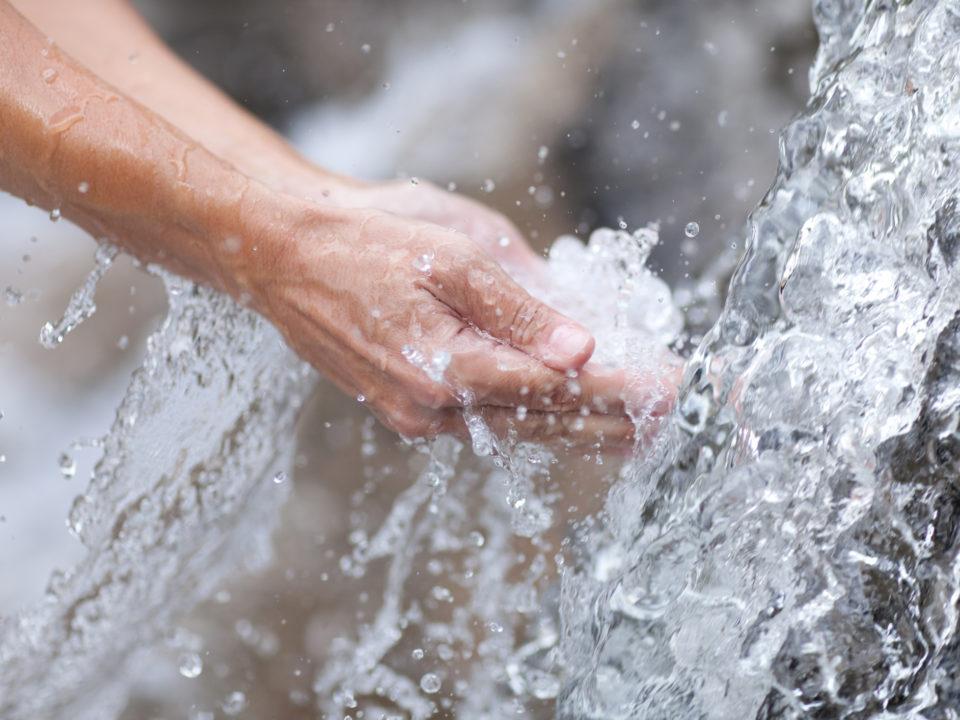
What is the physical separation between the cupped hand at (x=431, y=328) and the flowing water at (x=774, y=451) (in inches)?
0.9

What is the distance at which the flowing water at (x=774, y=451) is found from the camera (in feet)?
2.50

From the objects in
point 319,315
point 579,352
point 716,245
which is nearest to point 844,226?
point 579,352

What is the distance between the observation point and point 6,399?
A: 5.72 feet

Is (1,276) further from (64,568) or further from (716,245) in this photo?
(716,245)

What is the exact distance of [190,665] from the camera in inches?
57.5

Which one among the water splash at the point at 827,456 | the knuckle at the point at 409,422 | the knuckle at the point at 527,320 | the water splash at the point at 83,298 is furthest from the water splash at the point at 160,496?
the water splash at the point at 827,456

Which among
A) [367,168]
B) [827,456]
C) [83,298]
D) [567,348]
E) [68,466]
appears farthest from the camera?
[367,168]

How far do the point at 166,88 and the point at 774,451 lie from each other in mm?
776

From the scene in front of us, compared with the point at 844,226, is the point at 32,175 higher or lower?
higher

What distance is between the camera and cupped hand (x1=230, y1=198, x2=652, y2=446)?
0.92 meters

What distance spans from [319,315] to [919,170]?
496 millimetres

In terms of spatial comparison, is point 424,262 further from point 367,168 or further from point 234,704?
point 367,168

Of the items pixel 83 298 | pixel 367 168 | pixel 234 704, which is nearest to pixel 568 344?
pixel 83 298

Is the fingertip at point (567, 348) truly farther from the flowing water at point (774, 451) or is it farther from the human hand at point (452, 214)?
the human hand at point (452, 214)
